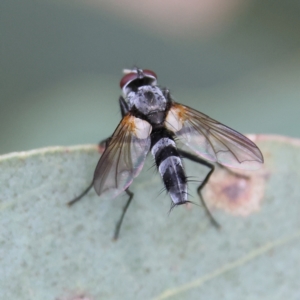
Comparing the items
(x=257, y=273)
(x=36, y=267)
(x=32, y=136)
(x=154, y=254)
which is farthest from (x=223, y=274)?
(x=32, y=136)

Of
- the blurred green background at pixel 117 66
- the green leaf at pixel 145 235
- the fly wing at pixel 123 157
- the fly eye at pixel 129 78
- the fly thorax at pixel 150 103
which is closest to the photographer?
the green leaf at pixel 145 235

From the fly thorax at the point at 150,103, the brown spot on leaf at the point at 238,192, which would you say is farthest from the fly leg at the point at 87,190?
the brown spot on leaf at the point at 238,192

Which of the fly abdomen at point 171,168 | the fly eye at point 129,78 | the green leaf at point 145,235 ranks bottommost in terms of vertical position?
the green leaf at point 145,235

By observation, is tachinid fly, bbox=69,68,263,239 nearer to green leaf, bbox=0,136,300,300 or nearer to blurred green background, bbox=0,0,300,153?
green leaf, bbox=0,136,300,300

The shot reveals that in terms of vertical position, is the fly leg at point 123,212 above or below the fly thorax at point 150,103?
below

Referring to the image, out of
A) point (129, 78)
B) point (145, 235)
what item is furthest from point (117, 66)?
point (145, 235)

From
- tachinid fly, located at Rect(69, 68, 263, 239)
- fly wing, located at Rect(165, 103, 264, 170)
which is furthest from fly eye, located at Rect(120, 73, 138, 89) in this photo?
fly wing, located at Rect(165, 103, 264, 170)

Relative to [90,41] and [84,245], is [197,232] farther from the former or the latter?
[90,41]

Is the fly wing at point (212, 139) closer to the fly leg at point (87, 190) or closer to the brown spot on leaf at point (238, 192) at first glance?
the brown spot on leaf at point (238, 192)
